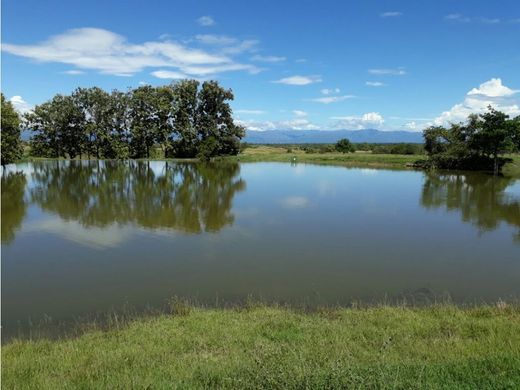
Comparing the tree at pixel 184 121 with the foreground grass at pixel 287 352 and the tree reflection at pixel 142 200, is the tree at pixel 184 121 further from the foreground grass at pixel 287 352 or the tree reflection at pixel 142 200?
the foreground grass at pixel 287 352

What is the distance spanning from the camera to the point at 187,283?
473 inches

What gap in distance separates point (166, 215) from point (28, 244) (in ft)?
23.7

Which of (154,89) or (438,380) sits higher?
(154,89)

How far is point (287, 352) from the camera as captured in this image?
6562 millimetres

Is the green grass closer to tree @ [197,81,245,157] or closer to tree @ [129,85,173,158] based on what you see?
tree @ [197,81,245,157]

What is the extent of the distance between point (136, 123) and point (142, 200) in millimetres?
51504

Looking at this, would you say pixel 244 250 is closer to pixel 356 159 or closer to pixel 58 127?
pixel 356 159

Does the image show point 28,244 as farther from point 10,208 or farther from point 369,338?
point 369,338

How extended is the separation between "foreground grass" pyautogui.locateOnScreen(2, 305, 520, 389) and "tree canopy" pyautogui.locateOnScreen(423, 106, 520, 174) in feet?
154

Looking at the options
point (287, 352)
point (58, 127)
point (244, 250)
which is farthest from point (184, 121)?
point (287, 352)

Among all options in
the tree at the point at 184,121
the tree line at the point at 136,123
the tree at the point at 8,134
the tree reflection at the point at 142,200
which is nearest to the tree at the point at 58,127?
the tree line at the point at 136,123

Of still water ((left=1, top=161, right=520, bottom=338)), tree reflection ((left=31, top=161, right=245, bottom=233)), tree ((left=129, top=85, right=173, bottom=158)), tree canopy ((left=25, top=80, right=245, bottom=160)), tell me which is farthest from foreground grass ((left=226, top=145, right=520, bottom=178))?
tree reflection ((left=31, top=161, right=245, bottom=233))

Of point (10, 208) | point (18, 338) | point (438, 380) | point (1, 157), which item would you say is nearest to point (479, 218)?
point (438, 380)

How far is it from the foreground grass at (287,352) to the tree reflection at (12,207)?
11.5 m
